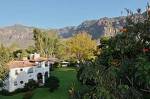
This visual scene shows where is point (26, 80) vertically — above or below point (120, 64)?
below

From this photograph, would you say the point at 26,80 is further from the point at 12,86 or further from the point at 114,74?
Result: the point at 114,74

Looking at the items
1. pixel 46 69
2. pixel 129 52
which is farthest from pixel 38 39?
pixel 129 52

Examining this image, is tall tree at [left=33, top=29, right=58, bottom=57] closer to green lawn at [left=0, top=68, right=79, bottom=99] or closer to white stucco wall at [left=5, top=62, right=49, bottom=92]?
white stucco wall at [left=5, top=62, right=49, bottom=92]

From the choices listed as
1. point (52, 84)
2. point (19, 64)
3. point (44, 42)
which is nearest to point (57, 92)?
point (52, 84)

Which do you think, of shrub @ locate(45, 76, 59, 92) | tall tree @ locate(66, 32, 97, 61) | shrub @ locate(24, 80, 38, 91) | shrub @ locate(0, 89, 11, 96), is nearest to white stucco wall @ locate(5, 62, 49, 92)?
shrub @ locate(0, 89, 11, 96)

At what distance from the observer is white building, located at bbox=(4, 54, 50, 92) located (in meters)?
74.3

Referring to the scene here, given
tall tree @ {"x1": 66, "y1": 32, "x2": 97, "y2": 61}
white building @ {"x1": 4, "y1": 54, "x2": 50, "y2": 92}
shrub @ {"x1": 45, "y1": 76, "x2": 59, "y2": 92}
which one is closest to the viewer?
shrub @ {"x1": 45, "y1": 76, "x2": 59, "y2": 92}

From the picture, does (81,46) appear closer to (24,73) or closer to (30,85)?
(24,73)

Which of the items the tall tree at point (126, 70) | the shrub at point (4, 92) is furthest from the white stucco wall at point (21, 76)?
the tall tree at point (126, 70)

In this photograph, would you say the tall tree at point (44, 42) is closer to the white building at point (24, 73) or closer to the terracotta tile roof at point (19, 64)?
the white building at point (24, 73)

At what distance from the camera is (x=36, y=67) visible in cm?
8181

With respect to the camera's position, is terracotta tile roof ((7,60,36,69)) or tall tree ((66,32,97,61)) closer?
terracotta tile roof ((7,60,36,69))

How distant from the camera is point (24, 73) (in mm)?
78250

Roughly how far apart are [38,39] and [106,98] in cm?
10761
